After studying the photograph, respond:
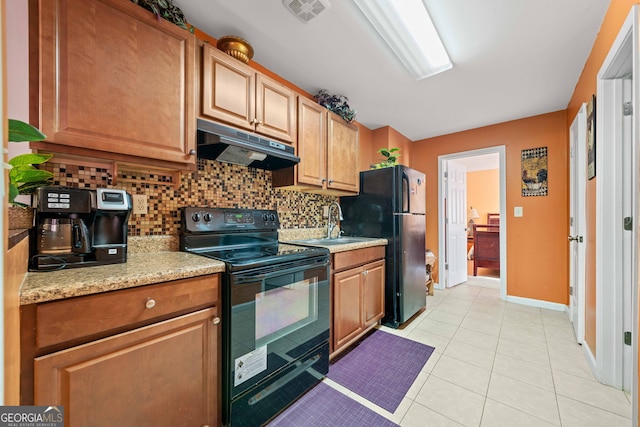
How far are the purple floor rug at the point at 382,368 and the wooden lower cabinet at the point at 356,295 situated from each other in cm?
11

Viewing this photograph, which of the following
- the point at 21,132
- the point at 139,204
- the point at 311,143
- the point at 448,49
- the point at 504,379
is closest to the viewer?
the point at 21,132

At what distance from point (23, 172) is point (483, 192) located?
7529mm

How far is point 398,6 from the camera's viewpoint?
1.47m

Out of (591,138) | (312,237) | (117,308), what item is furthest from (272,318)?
(591,138)

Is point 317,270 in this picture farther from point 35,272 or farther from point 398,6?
point 398,6

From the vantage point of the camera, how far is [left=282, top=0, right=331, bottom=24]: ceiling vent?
1.40m

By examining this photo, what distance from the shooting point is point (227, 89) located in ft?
4.97

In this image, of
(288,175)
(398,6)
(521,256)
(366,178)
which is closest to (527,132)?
(521,256)

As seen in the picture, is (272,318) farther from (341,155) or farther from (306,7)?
(306,7)

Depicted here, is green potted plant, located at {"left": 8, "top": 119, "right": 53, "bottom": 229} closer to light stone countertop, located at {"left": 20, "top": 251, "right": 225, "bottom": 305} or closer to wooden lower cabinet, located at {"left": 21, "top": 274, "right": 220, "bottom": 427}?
light stone countertop, located at {"left": 20, "top": 251, "right": 225, "bottom": 305}

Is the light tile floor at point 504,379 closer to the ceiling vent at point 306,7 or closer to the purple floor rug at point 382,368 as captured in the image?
the purple floor rug at point 382,368

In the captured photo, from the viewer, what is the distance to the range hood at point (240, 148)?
1.41m

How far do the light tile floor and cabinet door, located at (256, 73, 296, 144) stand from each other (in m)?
1.77

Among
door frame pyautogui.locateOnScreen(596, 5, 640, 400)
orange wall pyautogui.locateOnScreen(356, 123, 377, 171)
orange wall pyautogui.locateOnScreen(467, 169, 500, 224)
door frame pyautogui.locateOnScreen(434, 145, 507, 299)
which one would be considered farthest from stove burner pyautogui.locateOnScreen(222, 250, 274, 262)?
orange wall pyautogui.locateOnScreen(467, 169, 500, 224)
